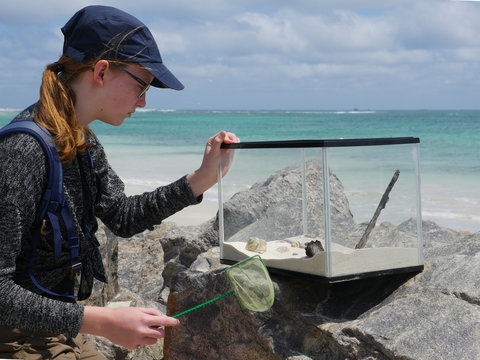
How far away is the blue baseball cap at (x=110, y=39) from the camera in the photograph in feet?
6.77

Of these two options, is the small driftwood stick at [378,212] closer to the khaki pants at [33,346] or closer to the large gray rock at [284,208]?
the large gray rock at [284,208]

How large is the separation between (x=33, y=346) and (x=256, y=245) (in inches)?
49.6

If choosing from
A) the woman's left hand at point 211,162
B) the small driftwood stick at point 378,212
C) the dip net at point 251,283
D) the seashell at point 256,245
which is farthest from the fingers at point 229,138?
the small driftwood stick at point 378,212

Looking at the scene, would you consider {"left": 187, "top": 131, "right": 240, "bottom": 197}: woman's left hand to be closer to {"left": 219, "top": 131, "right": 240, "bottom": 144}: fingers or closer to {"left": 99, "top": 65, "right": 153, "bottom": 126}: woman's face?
{"left": 219, "top": 131, "right": 240, "bottom": 144}: fingers

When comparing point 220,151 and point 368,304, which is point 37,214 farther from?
point 368,304

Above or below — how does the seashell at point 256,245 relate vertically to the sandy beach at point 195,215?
above

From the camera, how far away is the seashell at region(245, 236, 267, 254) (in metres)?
3.04

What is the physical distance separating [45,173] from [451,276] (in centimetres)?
192

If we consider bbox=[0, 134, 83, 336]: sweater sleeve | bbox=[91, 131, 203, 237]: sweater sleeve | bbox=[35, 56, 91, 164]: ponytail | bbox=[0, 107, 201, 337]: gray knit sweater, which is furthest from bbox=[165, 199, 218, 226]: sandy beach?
bbox=[0, 134, 83, 336]: sweater sleeve

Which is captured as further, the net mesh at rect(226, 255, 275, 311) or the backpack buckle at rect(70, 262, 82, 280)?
the net mesh at rect(226, 255, 275, 311)

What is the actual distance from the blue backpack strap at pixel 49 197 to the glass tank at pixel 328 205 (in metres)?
1.08

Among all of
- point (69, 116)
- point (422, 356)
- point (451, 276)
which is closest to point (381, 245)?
point (451, 276)

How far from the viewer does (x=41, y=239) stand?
200 centimetres

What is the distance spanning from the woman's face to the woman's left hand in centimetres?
54
